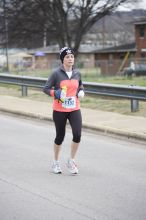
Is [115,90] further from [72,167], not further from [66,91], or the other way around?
[66,91]

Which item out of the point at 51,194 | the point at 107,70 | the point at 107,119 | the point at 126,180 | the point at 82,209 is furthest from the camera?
the point at 107,70

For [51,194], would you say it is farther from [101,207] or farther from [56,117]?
[56,117]

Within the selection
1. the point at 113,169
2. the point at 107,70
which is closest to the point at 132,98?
the point at 113,169

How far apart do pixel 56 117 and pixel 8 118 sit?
694 cm

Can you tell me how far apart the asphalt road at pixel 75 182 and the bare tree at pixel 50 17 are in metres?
42.4

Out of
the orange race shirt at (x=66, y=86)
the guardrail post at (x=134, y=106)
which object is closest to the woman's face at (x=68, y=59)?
the orange race shirt at (x=66, y=86)

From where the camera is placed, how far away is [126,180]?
7449 mm

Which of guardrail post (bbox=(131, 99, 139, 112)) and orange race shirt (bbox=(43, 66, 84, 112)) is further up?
orange race shirt (bbox=(43, 66, 84, 112))

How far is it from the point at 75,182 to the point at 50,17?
4822 centimetres

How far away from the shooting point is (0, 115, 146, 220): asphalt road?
604 centimetres

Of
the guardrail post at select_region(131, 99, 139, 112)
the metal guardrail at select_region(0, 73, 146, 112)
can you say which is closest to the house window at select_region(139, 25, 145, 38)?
the metal guardrail at select_region(0, 73, 146, 112)

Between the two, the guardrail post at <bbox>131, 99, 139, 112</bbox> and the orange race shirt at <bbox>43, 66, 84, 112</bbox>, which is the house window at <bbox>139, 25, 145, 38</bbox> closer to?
the guardrail post at <bbox>131, 99, 139, 112</bbox>

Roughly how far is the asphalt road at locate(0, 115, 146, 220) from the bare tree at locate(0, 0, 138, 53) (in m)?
42.4

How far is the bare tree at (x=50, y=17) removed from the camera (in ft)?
172
